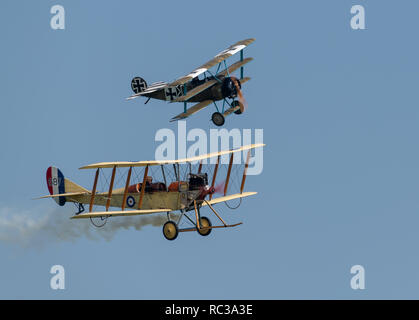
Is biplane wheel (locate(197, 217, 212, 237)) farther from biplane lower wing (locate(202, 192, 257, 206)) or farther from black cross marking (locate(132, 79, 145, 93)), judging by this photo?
black cross marking (locate(132, 79, 145, 93))

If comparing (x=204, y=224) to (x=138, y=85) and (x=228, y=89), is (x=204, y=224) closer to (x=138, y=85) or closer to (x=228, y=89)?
(x=228, y=89)

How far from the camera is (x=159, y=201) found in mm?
47188

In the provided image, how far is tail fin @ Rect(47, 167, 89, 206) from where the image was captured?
50.9 metres

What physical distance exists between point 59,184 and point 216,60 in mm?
7950

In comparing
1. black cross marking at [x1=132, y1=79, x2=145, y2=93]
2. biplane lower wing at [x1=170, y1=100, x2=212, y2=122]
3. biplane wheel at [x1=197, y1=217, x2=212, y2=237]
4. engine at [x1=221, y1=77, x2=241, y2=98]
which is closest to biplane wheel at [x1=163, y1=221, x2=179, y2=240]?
biplane wheel at [x1=197, y1=217, x2=212, y2=237]

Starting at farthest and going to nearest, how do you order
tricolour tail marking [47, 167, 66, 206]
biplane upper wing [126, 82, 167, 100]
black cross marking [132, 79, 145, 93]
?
black cross marking [132, 79, 145, 93]
biplane upper wing [126, 82, 167, 100]
tricolour tail marking [47, 167, 66, 206]

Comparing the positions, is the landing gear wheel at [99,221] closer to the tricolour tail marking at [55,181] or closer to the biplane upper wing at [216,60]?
the tricolour tail marking at [55,181]

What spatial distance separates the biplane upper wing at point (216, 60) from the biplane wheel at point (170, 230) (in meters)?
6.56

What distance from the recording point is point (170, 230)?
151 ft

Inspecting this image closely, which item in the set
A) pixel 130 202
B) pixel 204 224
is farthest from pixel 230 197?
pixel 130 202

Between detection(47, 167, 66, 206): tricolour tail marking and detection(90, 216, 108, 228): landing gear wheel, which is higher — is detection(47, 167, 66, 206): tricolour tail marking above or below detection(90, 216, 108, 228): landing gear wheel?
above

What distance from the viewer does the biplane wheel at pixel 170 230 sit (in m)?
46.0

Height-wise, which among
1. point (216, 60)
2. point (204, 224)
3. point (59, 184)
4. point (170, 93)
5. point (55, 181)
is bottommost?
point (204, 224)

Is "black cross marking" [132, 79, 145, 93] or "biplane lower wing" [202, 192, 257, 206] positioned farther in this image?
"black cross marking" [132, 79, 145, 93]
